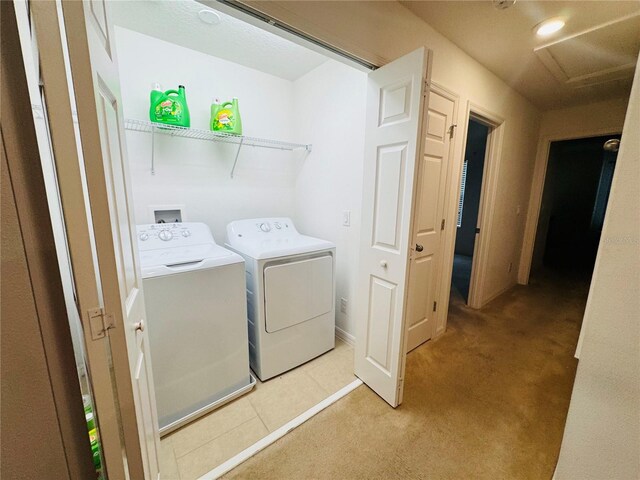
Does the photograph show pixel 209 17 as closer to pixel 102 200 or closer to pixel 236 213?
pixel 236 213

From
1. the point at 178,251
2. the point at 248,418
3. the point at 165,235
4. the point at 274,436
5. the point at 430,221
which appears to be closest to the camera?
the point at 274,436

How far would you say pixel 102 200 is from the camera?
587 millimetres

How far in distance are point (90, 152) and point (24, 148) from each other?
16cm

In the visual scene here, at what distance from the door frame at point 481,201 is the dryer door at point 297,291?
1.07m

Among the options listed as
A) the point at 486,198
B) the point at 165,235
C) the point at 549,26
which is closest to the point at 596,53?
the point at 549,26

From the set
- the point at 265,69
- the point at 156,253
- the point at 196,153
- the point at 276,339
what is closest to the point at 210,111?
the point at 196,153

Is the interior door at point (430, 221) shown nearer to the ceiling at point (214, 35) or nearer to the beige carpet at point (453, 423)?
the beige carpet at point (453, 423)

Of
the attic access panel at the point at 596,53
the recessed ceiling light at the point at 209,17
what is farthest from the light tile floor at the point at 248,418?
the attic access panel at the point at 596,53

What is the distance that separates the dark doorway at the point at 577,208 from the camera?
4.66 metres

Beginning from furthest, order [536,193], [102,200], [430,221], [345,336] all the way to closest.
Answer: [536,193] < [345,336] < [430,221] < [102,200]

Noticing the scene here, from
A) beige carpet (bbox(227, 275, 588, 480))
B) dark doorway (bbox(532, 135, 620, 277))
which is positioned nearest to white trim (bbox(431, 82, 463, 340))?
beige carpet (bbox(227, 275, 588, 480))

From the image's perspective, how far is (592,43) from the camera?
1802 mm

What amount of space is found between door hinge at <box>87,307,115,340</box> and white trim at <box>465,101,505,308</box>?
2.80 metres

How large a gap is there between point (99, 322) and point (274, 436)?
47.4 inches
